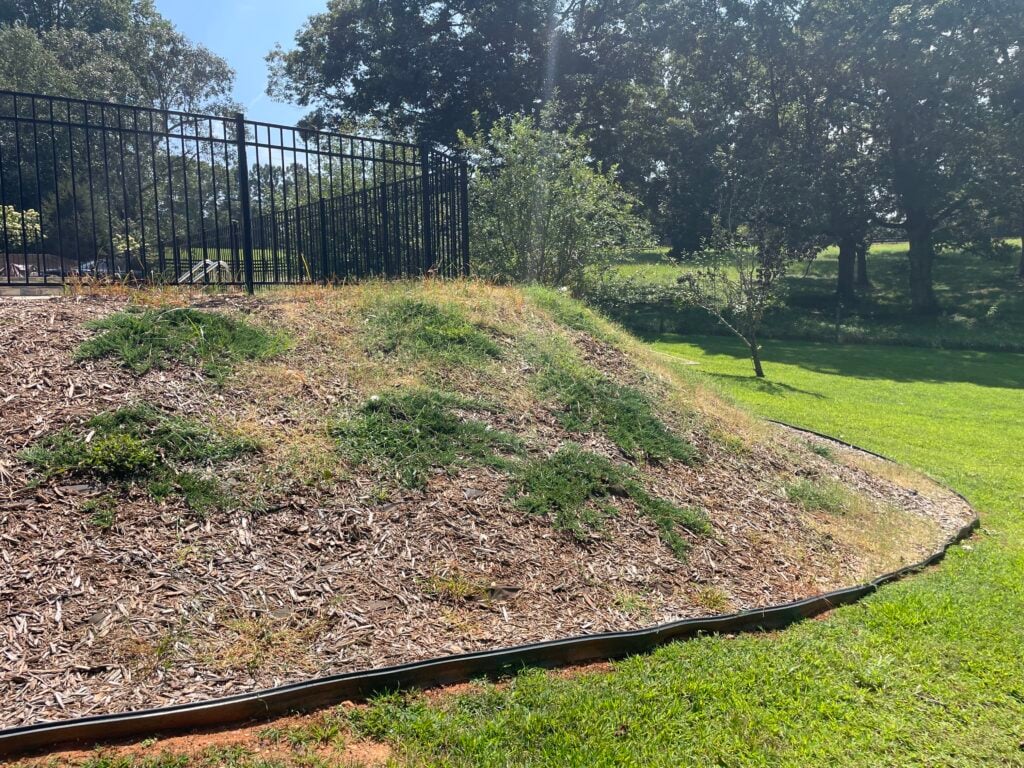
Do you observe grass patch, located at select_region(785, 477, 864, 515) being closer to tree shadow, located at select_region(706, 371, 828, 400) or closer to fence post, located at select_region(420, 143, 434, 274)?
fence post, located at select_region(420, 143, 434, 274)

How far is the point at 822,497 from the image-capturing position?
18.7 ft

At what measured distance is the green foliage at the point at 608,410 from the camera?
5.50m

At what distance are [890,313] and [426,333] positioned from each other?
25.7m

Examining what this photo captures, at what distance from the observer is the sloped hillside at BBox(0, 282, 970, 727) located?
123 inches

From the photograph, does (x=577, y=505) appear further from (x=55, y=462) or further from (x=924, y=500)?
(x=924, y=500)

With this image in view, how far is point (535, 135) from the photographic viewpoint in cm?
1400

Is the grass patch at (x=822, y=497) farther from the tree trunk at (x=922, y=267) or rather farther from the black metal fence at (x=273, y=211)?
the tree trunk at (x=922, y=267)

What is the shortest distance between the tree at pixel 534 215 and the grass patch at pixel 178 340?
7458mm

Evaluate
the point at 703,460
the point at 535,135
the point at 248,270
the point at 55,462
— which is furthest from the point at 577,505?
the point at 535,135

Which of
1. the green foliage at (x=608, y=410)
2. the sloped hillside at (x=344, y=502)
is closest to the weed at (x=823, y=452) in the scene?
the sloped hillside at (x=344, y=502)

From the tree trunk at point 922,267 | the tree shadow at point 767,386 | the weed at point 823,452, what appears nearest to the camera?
the weed at point 823,452

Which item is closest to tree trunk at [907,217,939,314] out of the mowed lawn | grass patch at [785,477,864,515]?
grass patch at [785,477,864,515]

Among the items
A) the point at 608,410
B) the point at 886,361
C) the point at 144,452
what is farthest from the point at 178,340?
the point at 886,361

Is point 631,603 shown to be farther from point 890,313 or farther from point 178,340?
point 890,313
